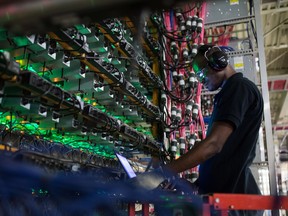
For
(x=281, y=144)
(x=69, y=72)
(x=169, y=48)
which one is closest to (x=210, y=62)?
(x=69, y=72)

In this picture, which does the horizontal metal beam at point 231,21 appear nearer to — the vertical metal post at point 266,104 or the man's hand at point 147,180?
the vertical metal post at point 266,104

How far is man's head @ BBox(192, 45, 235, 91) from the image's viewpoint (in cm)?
223

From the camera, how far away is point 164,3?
611 mm

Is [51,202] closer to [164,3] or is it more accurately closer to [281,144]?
[164,3]

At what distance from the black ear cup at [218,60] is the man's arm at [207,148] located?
1.61ft

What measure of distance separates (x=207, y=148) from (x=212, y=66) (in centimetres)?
63

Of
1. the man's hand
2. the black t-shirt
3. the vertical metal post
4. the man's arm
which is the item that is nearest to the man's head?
the black t-shirt

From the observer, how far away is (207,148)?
1866 millimetres

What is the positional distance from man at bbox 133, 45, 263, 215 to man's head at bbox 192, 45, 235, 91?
0.05 metres

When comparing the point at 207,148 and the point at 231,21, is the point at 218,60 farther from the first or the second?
the point at 231,21

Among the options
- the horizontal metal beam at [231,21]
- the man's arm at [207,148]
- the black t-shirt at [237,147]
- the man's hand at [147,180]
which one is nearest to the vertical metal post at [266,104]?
the horizontal metal beam at [231,21]

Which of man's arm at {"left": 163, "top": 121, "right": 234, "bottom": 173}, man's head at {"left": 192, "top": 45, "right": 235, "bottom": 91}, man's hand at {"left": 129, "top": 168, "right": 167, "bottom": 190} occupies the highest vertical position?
man's head at {"left": 192, "top": 45, "right": 235, "bottom": 91}

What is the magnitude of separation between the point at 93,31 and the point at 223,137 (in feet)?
3.64

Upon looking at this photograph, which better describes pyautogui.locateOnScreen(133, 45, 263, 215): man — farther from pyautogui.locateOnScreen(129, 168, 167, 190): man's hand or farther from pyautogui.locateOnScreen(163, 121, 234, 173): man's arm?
pyautogui.locateOnScreen(129, 168, 167, 190): man's hand
